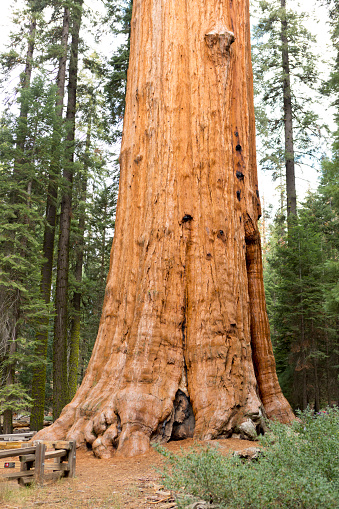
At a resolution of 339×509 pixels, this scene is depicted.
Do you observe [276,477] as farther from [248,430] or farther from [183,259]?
[183,259]

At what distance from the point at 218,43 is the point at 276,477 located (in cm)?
702

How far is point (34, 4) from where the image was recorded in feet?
55.5

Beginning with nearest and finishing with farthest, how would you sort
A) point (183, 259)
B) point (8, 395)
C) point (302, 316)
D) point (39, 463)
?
point (39, 463)
point (183, 259)
point (8, 395)
point (302, 316)

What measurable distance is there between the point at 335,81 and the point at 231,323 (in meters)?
8.33

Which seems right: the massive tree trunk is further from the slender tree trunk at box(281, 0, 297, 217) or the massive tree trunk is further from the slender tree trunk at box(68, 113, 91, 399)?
the slender tree trunk at box(68, 113, 91, 399)

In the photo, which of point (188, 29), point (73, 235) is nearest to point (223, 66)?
point (188, 29)

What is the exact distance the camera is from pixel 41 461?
178 inches

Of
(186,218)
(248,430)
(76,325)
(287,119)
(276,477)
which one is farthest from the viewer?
(287,119)

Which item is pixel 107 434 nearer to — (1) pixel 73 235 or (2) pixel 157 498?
(2) pixel 157 498

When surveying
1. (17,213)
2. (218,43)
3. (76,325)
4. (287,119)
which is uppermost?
(287,119)

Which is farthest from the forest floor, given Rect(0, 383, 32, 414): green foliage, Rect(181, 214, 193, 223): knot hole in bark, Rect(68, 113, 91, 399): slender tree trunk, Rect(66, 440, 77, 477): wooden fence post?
Rect(68, 113, 91, 399): slender tree trunk

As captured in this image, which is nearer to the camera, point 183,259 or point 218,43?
point 183,259

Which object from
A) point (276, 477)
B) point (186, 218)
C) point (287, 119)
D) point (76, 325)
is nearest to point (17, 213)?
point (76, 325)

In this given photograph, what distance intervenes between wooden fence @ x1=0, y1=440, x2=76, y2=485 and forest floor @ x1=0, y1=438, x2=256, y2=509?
9 centimetres
